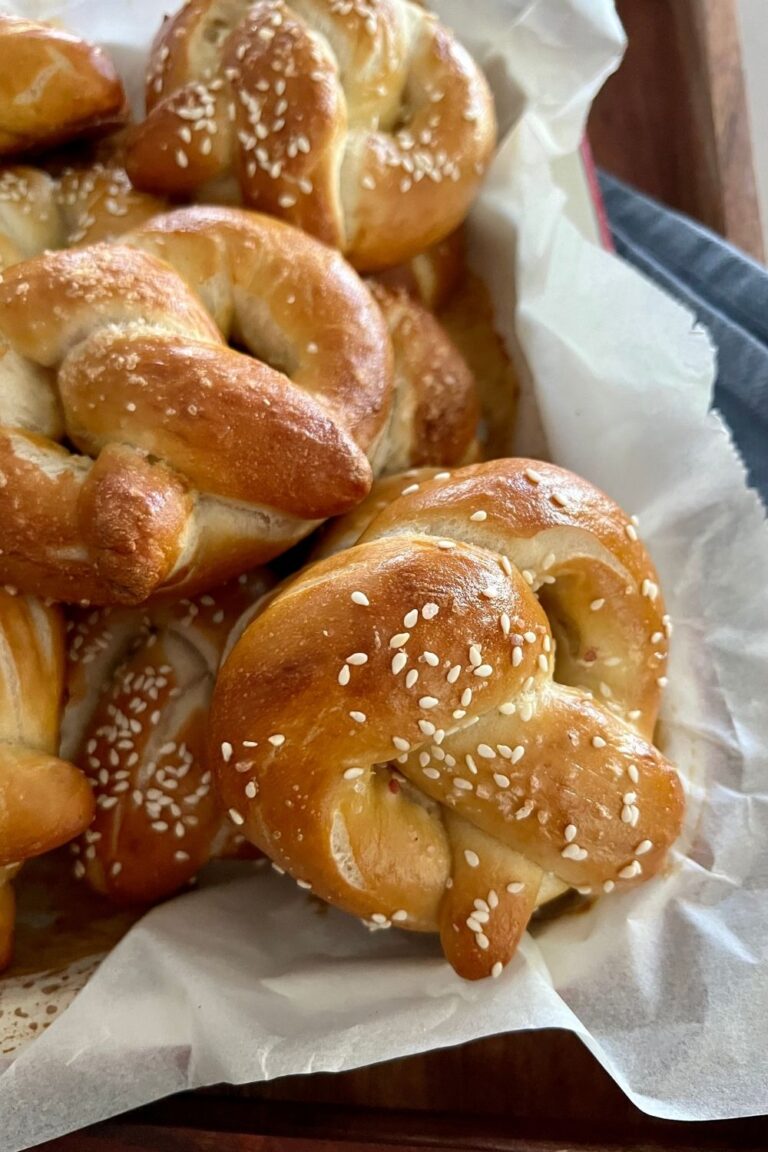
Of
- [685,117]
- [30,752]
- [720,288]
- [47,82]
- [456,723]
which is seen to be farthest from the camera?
[685,117]

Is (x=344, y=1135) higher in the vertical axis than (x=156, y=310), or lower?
lower

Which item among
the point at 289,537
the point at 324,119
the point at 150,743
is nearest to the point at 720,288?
the point at 324,119

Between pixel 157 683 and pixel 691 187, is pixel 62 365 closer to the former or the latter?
pixel 157 683

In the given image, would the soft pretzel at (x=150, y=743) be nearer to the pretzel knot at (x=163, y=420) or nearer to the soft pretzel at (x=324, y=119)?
the pretzel knot at (x=163, y=420)

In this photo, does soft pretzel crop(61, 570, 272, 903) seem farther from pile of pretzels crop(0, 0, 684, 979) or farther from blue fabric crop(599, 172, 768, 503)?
blue fabric crop(599, 172, 768, 503)

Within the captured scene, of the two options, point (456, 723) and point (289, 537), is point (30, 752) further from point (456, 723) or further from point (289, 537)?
point (456, 723)

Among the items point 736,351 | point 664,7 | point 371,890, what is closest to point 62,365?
point 371,890

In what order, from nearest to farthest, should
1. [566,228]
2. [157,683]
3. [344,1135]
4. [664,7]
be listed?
[344,1135]
[157,683]
[566,228]
[664,7]
